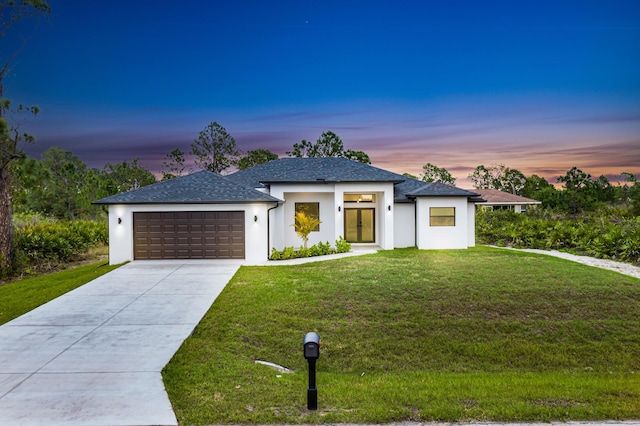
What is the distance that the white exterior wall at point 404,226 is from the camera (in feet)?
62.3

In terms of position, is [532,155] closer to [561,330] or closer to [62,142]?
[561,330]

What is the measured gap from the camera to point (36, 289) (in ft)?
36.7

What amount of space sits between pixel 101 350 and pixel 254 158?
119 ft

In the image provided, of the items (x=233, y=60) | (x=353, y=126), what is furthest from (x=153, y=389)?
(x=353, y=126)

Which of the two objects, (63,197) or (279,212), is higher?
(63,197)

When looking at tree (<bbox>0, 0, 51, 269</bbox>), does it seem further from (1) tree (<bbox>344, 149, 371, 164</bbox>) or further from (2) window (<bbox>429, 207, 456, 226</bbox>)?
(1) tree (<bbox>344, 149, 371, 164</bbox>)

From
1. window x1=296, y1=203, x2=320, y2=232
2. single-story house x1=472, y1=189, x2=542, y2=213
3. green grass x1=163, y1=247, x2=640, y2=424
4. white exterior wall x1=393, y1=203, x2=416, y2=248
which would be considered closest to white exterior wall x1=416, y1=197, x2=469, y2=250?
white exterior wall x1=393, y1=203, x2=416, y2=248

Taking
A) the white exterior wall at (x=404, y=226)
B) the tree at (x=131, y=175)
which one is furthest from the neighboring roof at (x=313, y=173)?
the tree at (x=131, y=175)

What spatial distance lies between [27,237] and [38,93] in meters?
9.06

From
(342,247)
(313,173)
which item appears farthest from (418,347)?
(313,173)

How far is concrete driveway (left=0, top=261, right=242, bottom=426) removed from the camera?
4.29m

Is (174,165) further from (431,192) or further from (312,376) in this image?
(312,376)

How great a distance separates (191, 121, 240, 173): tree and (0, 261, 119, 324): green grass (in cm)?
2689

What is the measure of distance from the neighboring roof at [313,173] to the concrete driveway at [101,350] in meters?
7.57
